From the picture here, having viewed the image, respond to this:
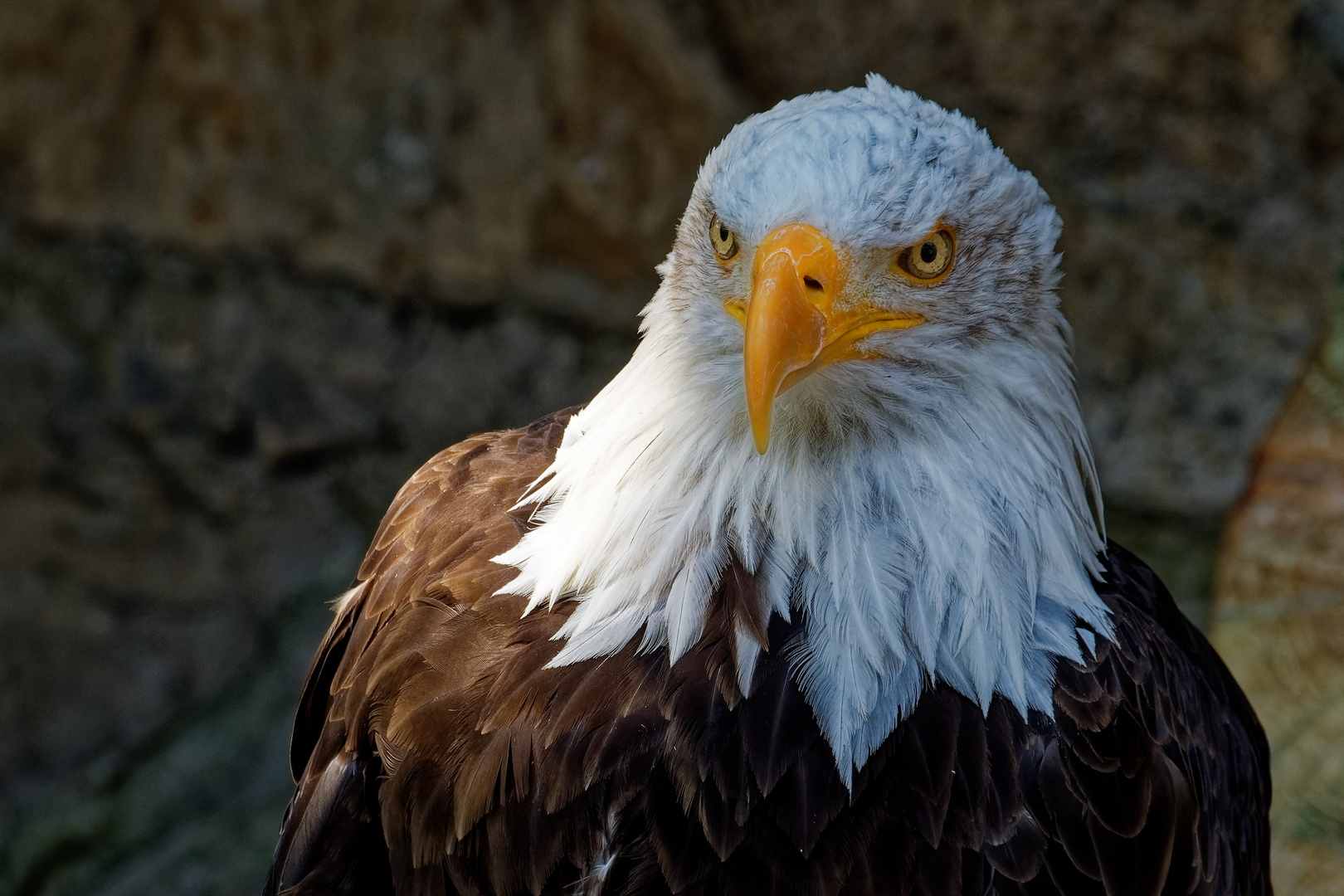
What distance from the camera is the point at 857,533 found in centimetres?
169

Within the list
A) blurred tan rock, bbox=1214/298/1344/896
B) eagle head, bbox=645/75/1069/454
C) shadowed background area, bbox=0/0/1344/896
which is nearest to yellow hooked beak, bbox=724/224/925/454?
eagle head, bbox=645/75/1069/454

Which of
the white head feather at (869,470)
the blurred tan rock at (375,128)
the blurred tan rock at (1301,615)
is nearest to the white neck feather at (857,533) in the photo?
the white head feather at (869,470)

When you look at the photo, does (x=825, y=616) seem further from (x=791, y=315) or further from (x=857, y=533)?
(x=791, y=315)

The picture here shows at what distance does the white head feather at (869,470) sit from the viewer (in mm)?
1645

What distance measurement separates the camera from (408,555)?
82.3 inches

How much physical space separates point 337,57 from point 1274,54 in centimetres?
234

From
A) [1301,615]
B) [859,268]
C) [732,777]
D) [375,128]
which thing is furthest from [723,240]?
[1301,615]

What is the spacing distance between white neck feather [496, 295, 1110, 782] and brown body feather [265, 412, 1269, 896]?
0.12 ft

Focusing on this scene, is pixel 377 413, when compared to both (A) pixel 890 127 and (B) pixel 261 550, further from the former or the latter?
(A) pixel 890 127

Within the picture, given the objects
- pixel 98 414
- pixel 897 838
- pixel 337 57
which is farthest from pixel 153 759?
pixel 897 838

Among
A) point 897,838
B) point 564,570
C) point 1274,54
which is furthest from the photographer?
point 1274,54

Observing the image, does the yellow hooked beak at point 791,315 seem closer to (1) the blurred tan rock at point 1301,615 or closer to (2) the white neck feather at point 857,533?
(2) the white neck feather at point 857,533

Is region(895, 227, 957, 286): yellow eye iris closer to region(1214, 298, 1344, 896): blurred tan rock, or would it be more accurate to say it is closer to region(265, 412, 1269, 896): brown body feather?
region(265, 412, 1269, 896): brown body feather

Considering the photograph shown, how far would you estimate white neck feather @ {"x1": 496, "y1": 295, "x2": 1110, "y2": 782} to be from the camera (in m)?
1.67
